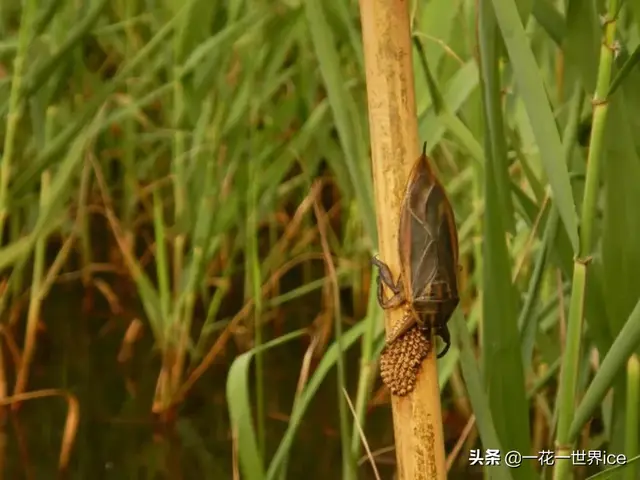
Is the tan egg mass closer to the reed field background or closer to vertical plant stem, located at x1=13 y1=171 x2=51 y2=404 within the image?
the reed field background

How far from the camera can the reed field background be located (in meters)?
0.36

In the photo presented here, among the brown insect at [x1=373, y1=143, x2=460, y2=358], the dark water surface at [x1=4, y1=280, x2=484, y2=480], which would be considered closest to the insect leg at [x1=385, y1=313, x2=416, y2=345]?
the brown insect at [x1=373, y1=143, x2=460, y2=358]

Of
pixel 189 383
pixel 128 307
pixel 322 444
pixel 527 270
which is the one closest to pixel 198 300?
pixel 128 307

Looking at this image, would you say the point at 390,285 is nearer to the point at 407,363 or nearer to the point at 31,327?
the point at 407,363

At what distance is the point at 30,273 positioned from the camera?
96cm

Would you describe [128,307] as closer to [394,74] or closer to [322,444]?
[322,444]

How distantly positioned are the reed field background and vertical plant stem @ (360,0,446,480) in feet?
0.22

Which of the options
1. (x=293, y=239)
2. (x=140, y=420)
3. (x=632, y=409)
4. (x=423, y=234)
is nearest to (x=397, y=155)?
(x=423, y=234)

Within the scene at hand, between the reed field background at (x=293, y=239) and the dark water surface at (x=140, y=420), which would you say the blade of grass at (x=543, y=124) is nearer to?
the reed field background at (x=293, y=239)

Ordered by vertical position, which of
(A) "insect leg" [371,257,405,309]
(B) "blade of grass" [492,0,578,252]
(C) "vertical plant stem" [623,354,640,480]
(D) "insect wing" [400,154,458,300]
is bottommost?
(C) "vertical plant stem" [623,354,640,480]

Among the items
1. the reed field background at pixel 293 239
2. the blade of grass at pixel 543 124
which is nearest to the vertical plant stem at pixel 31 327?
the reed field background at pixel 293 239

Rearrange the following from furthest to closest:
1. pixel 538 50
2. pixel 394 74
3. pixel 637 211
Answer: pixel 538 50
pixel 637 211
pixel 394 74

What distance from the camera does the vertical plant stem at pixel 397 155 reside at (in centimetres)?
26

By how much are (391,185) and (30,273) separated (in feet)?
2.59
